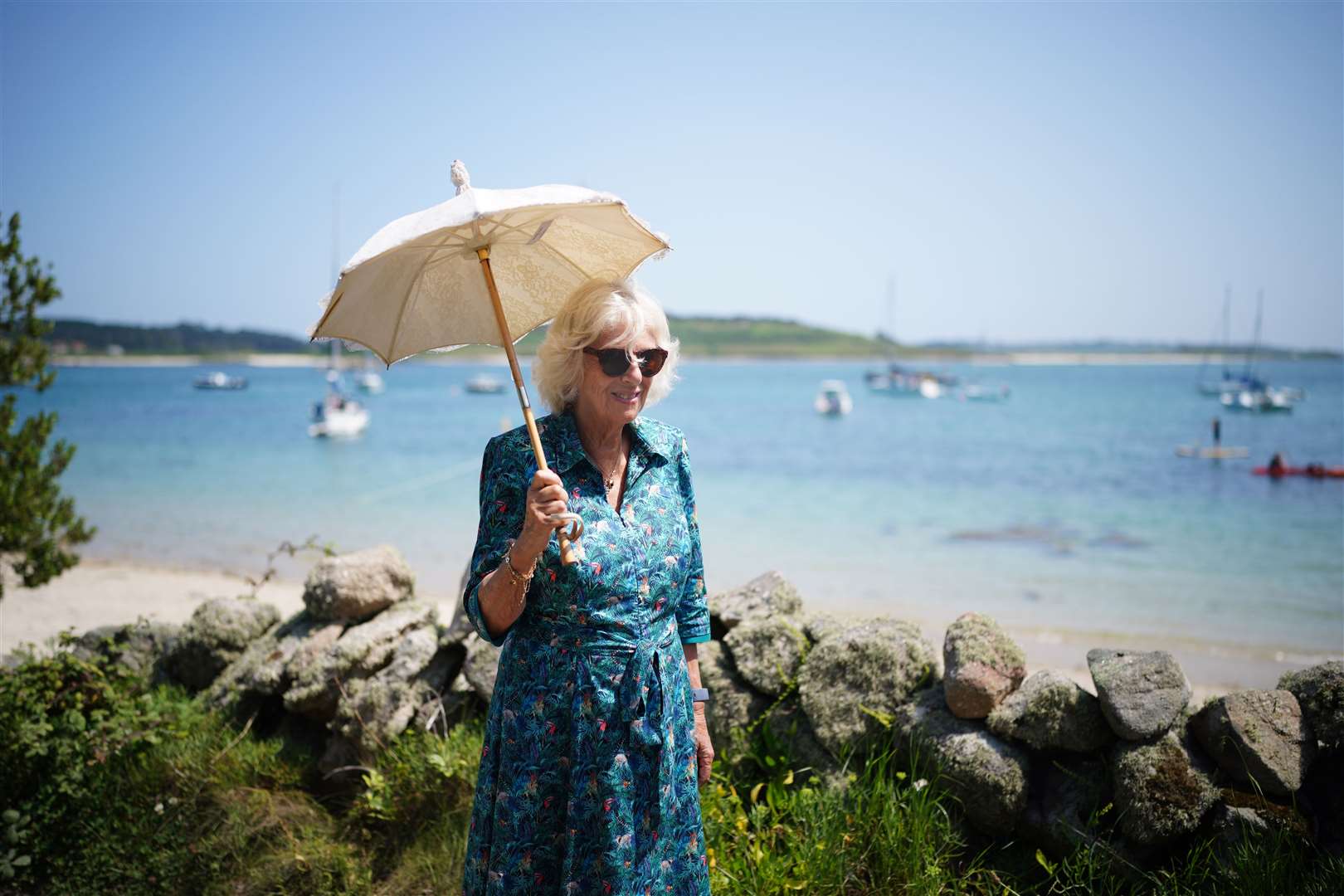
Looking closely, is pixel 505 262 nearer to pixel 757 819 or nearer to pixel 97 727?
pixel 757 819

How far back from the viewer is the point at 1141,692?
10.9 ft

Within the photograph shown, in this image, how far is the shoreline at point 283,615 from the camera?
30.5ft

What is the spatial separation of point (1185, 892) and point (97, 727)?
477cm

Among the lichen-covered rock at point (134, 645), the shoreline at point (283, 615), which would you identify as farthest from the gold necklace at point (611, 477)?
the shoreline at point (283, 615)

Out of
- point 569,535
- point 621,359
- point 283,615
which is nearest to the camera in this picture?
point 569,535

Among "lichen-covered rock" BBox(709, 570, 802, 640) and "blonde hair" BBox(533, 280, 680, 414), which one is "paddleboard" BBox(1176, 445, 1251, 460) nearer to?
"lichen-covered rock" BBox(709, 570, 802, 640)

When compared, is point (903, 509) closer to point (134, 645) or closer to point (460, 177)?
point (134, 645)

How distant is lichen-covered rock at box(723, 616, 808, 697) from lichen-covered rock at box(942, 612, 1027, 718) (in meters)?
0.69

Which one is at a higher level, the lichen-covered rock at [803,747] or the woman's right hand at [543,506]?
the woman's right hand at [543,506]

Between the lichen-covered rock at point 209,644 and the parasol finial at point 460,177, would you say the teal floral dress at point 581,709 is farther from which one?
the lichen-covered rock at point 209,644

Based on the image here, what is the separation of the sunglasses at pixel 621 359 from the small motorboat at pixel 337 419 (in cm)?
4287

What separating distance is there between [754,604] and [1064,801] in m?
1.57

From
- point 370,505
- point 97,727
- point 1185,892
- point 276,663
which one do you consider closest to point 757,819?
point 1185,892

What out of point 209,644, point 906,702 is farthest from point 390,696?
point 906,702
